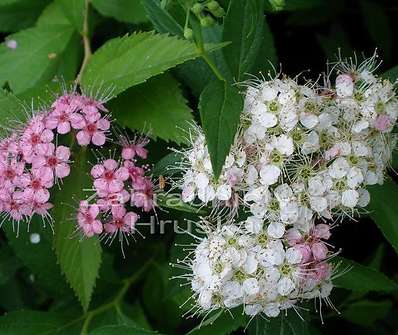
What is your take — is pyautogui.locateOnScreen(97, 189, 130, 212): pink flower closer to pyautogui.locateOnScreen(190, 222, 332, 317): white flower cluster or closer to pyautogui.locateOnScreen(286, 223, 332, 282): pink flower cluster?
pyautogui.locateOnScreen(190, 222, 332, 317): white flower cluster

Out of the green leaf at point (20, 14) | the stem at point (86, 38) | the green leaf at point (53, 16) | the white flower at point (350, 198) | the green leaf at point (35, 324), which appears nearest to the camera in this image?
the white flower at point (350, 198)

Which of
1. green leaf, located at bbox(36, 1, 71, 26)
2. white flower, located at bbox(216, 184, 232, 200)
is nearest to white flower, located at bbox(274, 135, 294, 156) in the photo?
white flower, located at bbox(216, 184, 232, 200)

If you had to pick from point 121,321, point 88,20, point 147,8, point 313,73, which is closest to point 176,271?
point 121,321

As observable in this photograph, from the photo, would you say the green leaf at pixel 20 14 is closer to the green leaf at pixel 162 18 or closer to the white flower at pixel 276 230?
the green leaf at pixel 162 18

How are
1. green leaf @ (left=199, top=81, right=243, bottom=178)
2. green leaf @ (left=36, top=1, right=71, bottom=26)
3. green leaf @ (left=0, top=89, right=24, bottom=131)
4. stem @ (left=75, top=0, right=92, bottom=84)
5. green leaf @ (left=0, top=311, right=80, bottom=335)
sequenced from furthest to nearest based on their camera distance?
green leaf @ (left=36, top=1, right=71, bottom=26) → stem @ (left=75, top=0, right=92, bottom=84) → green leaf @ (left=0, top=311, right=80, bottom=335) → green leaf @ (left=0, top=89, right=24, bottom=131) → green leaf @ (left=199, top=81, right=243, bottom=178)

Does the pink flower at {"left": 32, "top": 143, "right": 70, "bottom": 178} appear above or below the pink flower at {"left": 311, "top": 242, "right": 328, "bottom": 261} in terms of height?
above

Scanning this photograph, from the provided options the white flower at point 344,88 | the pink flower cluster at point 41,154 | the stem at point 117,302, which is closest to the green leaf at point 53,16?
the pink flower cluster at point 41,154

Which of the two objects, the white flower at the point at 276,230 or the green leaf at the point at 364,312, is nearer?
the white flower at the point at 276,230

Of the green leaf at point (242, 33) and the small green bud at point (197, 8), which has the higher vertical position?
the small green bud at point (197, 8)
